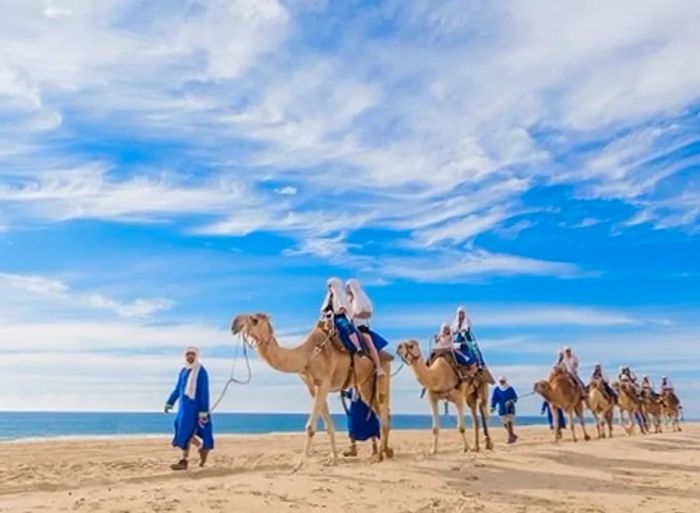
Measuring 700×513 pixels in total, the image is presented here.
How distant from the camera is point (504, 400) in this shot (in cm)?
2575

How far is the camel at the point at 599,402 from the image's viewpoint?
96.4ft

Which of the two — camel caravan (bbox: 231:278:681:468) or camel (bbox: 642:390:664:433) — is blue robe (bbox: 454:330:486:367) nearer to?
camel caravan (bbox: 231:278:681:468)

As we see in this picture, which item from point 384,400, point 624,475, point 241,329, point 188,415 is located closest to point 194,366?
point 188,415

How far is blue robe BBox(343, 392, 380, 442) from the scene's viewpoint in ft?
54.8

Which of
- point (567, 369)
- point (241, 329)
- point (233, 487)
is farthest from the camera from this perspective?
point (567, 369)

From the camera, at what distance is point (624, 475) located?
1409 centimetres

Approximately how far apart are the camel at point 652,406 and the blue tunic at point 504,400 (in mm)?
14327

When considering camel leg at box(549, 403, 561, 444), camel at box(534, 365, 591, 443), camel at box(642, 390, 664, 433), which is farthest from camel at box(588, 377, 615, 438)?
camel at box(642, 390, 664, 433)

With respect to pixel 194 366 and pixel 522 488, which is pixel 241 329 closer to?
pixel 194 366

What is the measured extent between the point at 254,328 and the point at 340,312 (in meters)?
2.11

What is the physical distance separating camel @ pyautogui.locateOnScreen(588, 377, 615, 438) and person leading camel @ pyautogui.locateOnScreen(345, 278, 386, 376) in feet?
53.5

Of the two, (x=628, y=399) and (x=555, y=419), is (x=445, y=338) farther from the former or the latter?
(x=628, y=399)

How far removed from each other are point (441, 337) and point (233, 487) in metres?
9.91

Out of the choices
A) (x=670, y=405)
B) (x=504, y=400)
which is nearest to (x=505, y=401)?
(x=504, y=400)
